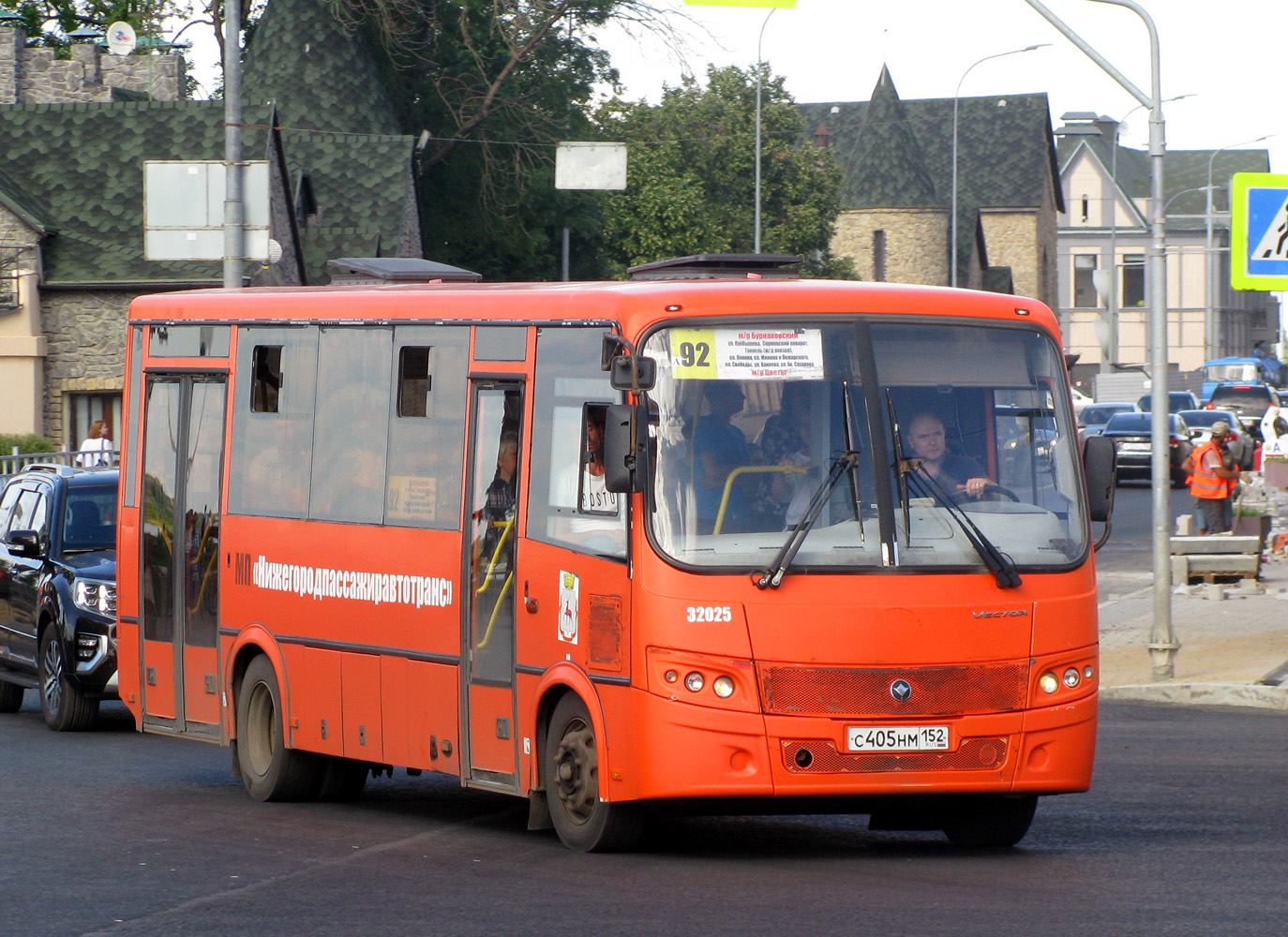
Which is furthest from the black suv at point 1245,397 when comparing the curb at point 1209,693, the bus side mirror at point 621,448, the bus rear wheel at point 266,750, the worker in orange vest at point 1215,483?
the bus side mirror at point 621,448

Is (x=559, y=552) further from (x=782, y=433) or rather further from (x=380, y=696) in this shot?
(x=380, y=696)

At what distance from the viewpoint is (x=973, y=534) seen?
30.7 ft

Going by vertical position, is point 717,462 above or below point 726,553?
above

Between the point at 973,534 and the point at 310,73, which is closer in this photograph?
the point at 973,534

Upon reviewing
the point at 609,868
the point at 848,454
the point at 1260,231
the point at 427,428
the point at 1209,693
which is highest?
the point at 1260,231

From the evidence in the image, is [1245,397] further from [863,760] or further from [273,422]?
[863,760]

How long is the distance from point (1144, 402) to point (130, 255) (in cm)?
2809

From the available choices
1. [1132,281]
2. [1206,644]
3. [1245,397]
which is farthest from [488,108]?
[1132,281]

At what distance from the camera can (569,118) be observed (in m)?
56.2

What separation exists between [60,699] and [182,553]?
3387mm

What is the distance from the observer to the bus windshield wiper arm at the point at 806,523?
9.07m

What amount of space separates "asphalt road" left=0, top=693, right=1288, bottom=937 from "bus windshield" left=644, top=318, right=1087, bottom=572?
1.34 metres

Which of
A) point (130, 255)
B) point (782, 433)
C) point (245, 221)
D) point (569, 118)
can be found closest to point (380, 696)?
point (782, 433)

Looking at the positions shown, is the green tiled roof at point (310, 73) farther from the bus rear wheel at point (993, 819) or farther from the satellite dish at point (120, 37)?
the bus rear wheel at point (993, 819)
